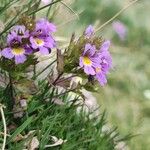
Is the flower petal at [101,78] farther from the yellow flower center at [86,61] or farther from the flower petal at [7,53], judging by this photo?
the flower petal at [7,53]

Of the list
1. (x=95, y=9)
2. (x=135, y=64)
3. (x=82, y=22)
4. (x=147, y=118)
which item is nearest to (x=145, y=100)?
(x=147, y=118)

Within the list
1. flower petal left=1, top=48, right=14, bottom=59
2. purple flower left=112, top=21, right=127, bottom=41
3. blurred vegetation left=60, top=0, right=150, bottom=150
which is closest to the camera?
flower petal left=1, top=48, right=14, bottom=59

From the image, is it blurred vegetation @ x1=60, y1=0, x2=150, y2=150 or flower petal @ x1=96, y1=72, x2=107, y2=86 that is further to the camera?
blurred vegetation @ x1=60, y1=0, x2=150, y2=150

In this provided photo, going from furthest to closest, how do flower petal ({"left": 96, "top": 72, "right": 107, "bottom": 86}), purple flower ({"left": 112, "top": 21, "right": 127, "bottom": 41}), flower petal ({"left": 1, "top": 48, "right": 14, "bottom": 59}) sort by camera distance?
purple flower ({"left": 112, "top": 21, "right": 127, "bottom": 41})
flower petal ({"left": 96, "top": 72, "right": 107, "bottom": 86})
flower petal ({"left": 1, "top": 48, "right": 14, "bottom": 59})

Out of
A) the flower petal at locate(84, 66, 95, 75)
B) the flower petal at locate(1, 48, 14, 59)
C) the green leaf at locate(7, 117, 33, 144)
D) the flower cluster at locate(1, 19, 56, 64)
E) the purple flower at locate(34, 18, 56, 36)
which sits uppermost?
the purple flower at locate(34, 18, 56, 36)

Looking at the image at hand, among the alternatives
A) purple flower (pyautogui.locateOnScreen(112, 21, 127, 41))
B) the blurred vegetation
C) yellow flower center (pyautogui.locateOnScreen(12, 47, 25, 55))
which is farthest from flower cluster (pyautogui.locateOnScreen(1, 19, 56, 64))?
purple flower (pyautogui.locateOnScreen(112, 21, 127, 41))

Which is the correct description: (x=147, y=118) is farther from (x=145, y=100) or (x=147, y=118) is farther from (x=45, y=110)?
(x=45, y=110)

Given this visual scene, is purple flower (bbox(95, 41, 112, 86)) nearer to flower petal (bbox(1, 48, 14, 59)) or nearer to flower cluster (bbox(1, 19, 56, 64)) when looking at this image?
flower cluster (bbox(1, 19, 56, 64))

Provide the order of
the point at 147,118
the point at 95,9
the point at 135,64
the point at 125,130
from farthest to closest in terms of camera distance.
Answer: the point at 95,9 → the point at 135,64 → the point at 147,118 → the point at 125,130

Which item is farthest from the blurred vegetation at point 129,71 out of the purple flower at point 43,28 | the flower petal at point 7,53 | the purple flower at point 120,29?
the flower petal at point 7,53
